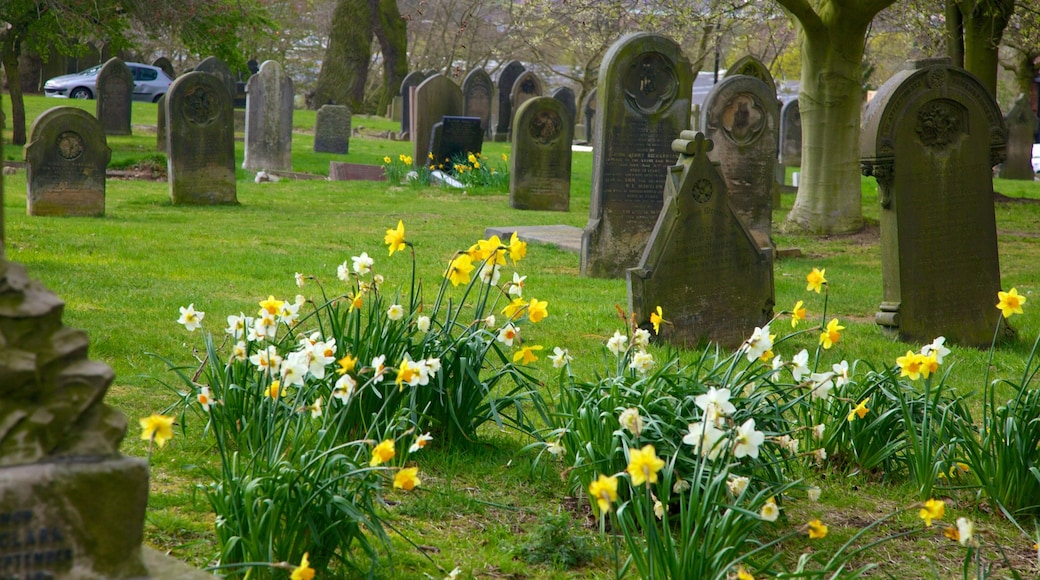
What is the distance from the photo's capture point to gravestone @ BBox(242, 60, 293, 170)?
20.8m

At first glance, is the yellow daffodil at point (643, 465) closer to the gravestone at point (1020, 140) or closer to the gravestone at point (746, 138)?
the gravestone at point (746, 138)

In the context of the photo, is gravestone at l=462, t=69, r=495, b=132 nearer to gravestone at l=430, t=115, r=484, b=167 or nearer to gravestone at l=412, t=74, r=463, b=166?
gravestone at l=412, t=74, r=463, b=166

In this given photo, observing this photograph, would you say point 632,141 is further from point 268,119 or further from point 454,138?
point 268,119

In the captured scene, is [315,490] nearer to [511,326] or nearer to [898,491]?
[511,326]

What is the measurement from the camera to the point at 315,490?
3.22 m

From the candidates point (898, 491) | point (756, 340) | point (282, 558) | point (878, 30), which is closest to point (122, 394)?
point (282, 558)

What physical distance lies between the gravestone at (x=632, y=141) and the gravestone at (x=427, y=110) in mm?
11382

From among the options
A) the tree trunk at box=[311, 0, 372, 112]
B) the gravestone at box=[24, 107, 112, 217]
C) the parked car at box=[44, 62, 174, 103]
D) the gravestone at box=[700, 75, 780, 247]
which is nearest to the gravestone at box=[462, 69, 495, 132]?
the tree trunk at box=[311, 0, 372, 112]

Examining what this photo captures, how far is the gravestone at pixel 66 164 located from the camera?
1345 centimetres

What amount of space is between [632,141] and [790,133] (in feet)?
68.3

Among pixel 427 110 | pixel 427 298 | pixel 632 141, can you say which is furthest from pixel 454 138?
pixel 427 298

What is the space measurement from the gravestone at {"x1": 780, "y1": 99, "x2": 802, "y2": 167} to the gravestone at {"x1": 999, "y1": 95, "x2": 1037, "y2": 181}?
515 centimetres

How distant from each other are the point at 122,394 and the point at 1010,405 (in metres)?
3.95

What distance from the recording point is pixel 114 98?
26.2 metres
